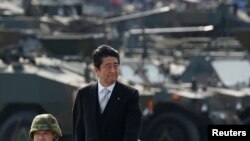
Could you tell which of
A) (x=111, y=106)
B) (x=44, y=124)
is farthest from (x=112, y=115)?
(x=44, y=124)

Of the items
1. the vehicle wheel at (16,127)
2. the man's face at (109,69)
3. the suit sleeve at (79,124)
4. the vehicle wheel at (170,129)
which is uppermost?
the man's face at (109,69)

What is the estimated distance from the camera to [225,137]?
989 centimetres

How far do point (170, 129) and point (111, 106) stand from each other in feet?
31.7

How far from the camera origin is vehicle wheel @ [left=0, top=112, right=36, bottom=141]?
16250mm

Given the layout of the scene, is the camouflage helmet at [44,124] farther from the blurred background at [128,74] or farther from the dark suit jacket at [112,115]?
the blurred background at [128,74]

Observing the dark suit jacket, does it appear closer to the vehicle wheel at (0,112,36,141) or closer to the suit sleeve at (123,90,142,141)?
the suit sleeve at (123,90,142,141)

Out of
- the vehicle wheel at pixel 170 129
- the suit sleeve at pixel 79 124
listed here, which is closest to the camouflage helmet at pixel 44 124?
the suit sleeve at pixel 79 124

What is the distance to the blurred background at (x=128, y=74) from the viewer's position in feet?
54.5

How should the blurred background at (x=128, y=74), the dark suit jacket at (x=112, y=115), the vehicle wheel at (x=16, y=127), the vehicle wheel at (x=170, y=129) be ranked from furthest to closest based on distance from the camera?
1. the vehicle wheel at (x=170, y=129)
2. the blurred background at (x=128, y=74)
3. the vehicle wheel at (x=16, y=127)
4. the dark suit jacket at (x=112, y=115)

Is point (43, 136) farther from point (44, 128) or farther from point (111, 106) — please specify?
point (111, 106)

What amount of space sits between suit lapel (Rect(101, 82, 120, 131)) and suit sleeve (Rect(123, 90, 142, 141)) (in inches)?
4.0

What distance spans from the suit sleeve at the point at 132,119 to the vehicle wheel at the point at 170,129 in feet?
30.8

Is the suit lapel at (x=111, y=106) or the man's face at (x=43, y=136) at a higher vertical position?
the suit lapel at (x=111, y=106)

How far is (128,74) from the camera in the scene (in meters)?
20.2
